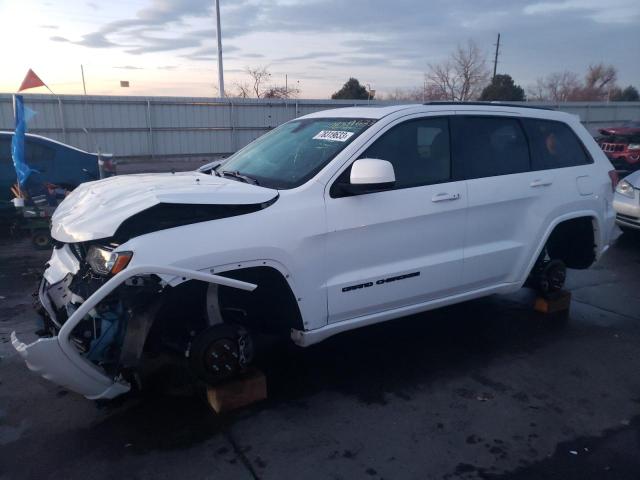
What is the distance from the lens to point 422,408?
3.64 metres

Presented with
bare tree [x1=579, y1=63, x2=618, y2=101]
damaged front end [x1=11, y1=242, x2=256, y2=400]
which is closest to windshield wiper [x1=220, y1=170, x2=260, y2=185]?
damaged front end [x1=11, y1=242, x2=256, y2=400]

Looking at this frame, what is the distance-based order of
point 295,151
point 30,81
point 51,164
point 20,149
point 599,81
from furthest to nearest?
point 599,81, point 30,81, point 51,164, point 20,149, point 295,151

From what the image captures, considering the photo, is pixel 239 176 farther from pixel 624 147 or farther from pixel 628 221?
pixel 624 147

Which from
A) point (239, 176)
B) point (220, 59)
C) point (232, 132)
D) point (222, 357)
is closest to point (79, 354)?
point (222, 357)

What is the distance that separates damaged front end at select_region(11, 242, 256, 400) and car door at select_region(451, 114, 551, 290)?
2.08m

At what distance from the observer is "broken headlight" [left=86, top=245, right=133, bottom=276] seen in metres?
2.95

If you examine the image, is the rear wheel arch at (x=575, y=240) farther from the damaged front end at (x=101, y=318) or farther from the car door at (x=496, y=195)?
the damaged front end at (x=101, y=318)

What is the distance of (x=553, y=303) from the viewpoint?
538 cm

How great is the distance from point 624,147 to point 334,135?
15451 mm

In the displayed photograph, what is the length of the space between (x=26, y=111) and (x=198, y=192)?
25.5 feet

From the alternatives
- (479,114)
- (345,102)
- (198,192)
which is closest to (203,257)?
(198,192)

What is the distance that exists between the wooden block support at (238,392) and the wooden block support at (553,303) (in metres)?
3.15

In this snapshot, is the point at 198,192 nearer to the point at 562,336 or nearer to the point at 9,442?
the point at 9,442

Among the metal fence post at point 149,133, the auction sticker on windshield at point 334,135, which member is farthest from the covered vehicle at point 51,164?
the metal fence post at point 149,133
